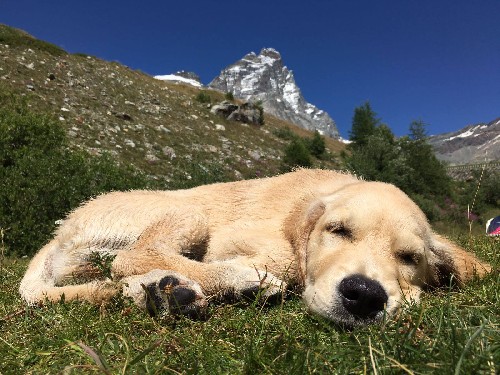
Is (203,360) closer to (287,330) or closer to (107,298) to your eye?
(287,330)

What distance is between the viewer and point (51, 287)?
4.15 metres

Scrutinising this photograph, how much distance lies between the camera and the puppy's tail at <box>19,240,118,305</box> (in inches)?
146

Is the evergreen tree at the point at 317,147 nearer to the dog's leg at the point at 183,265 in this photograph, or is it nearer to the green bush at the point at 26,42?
the green bush at the point at 26,42

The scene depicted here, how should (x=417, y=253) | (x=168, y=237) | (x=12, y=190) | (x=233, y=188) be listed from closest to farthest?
(x=417, y=253)
(x=168, y=237)
(x=233, y=188)
(x=12, y=190)

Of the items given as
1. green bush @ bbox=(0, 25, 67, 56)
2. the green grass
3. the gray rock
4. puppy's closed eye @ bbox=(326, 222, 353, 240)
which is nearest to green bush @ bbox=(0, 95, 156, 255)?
the green grass

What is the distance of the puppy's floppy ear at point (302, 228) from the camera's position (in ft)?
13.9

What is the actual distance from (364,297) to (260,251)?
1.77 meters

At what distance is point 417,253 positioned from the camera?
12.7 feet

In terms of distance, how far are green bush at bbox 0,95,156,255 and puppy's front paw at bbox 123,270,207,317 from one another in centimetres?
993

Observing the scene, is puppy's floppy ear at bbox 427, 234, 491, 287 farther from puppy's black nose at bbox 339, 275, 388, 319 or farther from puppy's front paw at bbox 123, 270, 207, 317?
puppy's front paw at bbox 123, 270, 207, 317

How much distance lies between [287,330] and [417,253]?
5.95 ft

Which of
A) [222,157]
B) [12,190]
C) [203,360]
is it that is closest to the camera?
[203,360]

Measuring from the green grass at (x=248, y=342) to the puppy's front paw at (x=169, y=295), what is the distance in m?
0.11

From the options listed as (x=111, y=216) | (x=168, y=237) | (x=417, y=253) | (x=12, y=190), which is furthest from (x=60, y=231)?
(x=12, y=190)
